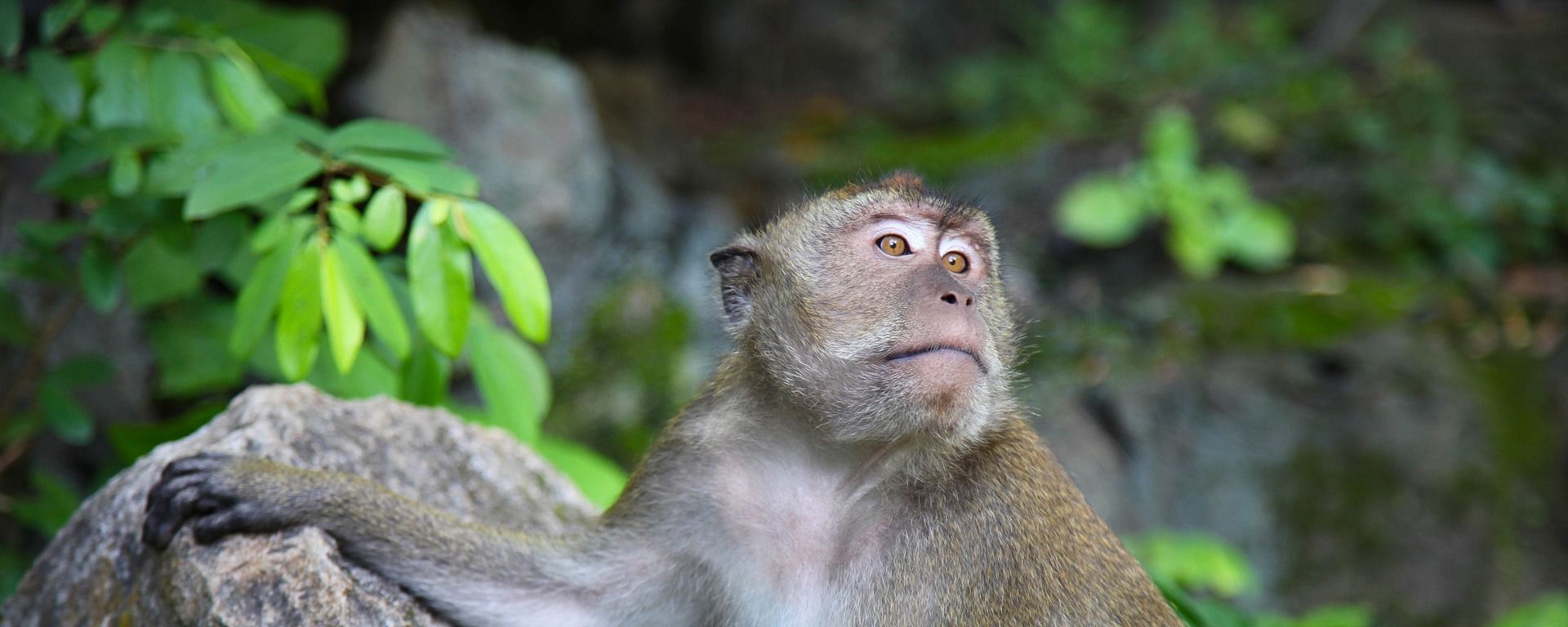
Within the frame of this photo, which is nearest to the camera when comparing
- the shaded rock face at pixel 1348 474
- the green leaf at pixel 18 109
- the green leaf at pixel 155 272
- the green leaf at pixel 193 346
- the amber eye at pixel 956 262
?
the amber eye at pixel 956 262

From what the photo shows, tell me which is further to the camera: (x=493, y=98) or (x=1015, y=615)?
(x=493, y=98)

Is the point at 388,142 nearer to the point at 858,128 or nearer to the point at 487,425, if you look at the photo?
the point at 487,425

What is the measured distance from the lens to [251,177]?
2830 mm

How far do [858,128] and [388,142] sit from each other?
8352 mm

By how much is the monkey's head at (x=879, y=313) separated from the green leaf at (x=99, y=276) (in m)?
1.71

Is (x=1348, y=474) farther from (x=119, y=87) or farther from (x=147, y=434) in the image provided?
(x=119, y=87)

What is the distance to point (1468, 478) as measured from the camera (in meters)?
6.54

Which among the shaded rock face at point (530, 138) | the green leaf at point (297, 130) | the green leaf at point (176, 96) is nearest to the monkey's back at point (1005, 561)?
the green leaf at point (297, 130)

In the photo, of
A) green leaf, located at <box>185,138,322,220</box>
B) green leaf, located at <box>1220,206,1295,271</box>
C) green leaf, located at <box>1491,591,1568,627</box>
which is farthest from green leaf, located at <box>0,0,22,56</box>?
green leaf, located at <box>1220,206,1295,271</box>

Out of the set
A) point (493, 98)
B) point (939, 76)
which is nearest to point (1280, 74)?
point (939, 76)

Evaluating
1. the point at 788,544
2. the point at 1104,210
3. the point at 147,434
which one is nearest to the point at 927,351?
the point at 788,544

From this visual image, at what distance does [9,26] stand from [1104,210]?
6.15 metres

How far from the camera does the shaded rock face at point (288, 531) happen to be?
97.3 inches

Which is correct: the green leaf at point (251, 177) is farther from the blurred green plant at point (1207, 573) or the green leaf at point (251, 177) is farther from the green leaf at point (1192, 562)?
the green leaf at point (1192, 562)
